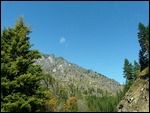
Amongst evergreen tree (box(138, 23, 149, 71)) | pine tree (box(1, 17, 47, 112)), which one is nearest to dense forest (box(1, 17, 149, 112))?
pine tree (box(1, 17, 47, 112))

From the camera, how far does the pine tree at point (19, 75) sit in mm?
24312

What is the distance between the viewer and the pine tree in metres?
24.3

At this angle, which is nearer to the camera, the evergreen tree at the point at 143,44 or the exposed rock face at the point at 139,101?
the exposed rock face at the point at 139,101

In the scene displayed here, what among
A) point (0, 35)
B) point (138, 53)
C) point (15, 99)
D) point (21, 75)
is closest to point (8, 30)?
point (0, 35)

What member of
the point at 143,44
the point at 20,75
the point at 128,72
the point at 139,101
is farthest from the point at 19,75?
the point at 128,72

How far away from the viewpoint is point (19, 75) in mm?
25734

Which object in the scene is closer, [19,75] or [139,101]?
[19,75]

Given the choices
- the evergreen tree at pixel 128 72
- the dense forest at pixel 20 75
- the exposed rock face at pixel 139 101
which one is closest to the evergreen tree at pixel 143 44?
the evergreen tree at pixel 128 72

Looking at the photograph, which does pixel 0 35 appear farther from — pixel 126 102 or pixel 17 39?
pixel 126 102

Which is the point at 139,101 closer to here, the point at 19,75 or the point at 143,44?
the point at 19,75

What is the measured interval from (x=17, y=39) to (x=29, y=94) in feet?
16.0

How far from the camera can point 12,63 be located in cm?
2528

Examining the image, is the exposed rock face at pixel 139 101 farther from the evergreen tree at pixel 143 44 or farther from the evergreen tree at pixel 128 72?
the evergreen tree at pixel 128 72

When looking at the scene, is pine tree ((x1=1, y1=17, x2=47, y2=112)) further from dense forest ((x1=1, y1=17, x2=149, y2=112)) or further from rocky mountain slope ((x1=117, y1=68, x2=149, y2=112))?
rocky mountain slope ((x1=117, y1=68, x2=149, y2=112))
